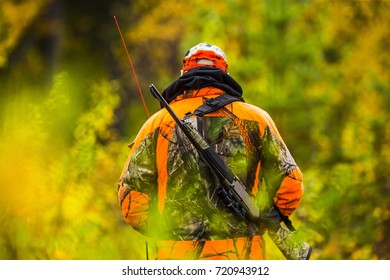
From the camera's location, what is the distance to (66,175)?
3779 mm

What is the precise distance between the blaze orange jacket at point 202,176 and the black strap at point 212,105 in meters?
0.03

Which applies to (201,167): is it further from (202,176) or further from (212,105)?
(212,105)

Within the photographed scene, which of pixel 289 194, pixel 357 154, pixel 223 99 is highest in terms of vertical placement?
pixel 223 99

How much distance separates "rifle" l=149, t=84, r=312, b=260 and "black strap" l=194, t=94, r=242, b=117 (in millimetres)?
78

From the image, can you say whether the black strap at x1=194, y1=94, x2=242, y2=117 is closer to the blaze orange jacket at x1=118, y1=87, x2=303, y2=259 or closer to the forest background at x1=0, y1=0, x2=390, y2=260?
the blaze orange jacket at x1=118, y1=87, x2=303, y2=259

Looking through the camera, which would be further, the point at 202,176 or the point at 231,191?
the point at 202,176

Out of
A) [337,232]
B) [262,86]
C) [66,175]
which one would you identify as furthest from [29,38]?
[66,175]

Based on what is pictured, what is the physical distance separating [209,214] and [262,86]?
1252cm

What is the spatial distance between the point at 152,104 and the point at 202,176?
18537mm

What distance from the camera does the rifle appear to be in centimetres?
456

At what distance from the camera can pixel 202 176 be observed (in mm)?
4711

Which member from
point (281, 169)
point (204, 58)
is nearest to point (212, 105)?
point (204, 58)

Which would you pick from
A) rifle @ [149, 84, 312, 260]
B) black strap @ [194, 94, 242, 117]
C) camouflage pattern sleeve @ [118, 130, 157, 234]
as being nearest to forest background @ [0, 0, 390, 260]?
camouflage pattern sleeve @ [118, 130, 157, 234]
